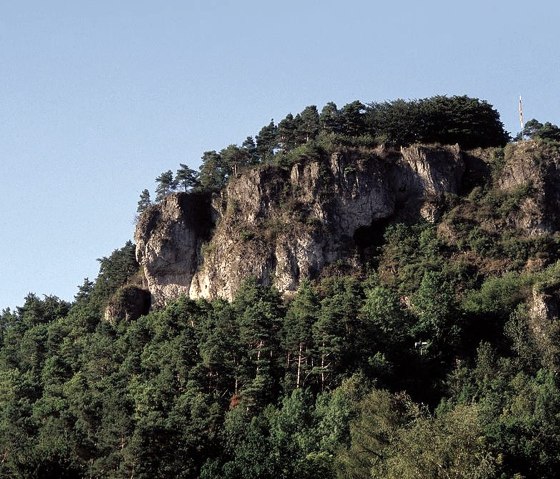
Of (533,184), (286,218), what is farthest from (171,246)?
(533,184)

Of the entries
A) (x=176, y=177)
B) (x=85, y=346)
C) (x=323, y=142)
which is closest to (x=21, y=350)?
(x=85, y=346)

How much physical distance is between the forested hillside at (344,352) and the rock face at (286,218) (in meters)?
1.06

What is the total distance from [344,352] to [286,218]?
18.7 metres

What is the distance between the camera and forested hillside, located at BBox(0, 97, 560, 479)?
7862cm

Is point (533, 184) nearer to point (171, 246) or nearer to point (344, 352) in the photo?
point (344, 352)

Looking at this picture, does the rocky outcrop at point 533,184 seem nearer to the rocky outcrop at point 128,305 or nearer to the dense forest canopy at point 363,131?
the dense forest canopy at point 363,131

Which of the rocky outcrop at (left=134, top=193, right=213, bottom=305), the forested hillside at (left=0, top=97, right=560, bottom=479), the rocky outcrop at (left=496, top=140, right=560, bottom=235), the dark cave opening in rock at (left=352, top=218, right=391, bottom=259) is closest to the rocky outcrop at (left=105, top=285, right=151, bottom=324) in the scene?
the forested hillside at (left=0, top=97, right=560, bottom=479)

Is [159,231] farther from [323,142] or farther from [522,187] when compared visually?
[522,187]

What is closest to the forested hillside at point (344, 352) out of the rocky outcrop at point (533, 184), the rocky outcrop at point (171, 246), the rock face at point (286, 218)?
the rocky outcrop at point (533, 184)

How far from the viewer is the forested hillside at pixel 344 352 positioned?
78625 mm

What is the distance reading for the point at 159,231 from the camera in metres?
113

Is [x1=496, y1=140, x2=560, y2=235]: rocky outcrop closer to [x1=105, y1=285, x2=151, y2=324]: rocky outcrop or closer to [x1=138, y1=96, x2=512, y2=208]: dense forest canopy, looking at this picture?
[x1=138, y1=96, x2=512, y2=208]: dense forest canopy

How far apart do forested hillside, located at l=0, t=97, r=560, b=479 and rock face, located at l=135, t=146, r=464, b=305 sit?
1062 mm

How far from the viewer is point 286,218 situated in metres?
110
